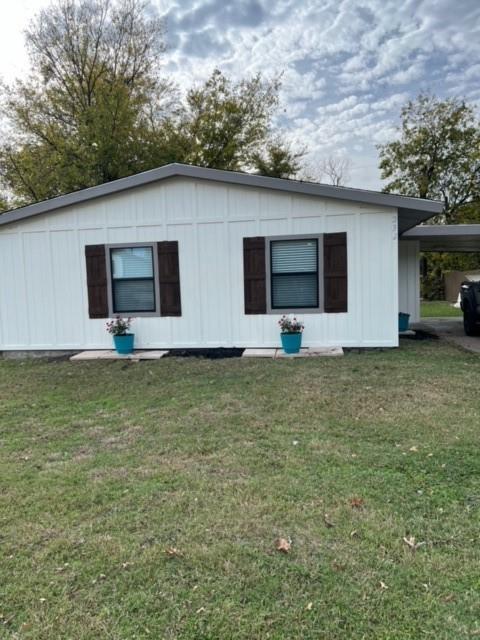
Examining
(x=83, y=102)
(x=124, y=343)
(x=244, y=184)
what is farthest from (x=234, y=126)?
(x=124, y=343)

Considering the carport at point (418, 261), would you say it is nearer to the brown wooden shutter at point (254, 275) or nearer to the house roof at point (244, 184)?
the house roof at point (244, 184)

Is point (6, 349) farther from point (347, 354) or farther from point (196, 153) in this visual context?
point (196, 153)

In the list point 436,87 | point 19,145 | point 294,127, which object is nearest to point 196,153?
point 294,127

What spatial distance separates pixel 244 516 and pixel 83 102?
2081 centimetres

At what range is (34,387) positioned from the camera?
5.97 m

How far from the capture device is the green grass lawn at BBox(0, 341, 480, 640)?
1.88 meters

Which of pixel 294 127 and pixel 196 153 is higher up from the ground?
pixel 294 127

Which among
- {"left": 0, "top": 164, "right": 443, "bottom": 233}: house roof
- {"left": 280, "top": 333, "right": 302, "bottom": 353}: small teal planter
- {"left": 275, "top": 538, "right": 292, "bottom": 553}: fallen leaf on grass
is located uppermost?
{"left": 0, "top": 164, "right": 443, "bottom": 233}: house roof

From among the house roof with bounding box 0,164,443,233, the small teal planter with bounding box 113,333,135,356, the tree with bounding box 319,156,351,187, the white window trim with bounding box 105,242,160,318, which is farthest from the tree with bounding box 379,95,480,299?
the small teal planter with bounding box 113,333,135,356

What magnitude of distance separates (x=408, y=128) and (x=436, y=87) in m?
2.12

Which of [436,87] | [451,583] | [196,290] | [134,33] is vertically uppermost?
[134,33]

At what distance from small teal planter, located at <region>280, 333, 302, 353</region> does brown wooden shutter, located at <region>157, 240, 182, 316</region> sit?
186 centimetres

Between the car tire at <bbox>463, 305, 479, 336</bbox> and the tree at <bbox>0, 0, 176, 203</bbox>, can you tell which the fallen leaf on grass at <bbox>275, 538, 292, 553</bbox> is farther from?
the tree at <bbox>0, 0, 176, 203</bbox>

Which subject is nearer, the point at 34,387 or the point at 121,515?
the point at 121,515
